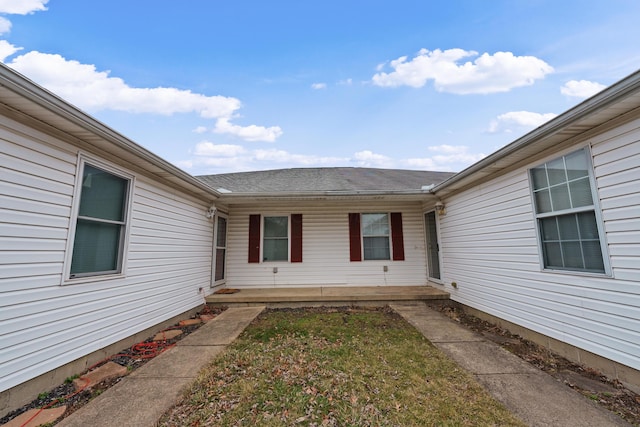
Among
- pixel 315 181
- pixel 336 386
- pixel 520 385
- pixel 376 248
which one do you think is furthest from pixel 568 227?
pixel 315 181

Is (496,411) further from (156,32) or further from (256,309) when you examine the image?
(156,32)

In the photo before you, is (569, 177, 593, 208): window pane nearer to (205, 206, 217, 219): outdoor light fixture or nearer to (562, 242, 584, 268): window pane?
(562, 242, 584, 268): window pane

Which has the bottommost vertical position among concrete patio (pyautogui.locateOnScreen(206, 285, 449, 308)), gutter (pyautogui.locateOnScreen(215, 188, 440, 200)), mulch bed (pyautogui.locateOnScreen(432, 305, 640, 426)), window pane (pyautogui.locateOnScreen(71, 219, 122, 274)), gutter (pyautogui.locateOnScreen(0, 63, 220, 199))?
mulch bed (pyautogui.locateOnScreen(432, 305, 640, 426))

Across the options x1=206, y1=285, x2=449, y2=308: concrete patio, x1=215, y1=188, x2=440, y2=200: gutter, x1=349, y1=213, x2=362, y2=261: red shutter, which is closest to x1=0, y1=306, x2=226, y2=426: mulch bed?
x1=206, y1=285, x2=449, y2=308: concrete patio

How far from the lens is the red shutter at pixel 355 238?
6.60 meters

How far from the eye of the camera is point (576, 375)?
2.59 metres

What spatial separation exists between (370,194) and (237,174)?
5198mm

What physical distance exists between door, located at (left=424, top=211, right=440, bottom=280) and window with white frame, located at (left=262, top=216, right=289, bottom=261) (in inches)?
152

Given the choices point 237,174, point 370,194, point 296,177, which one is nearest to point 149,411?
point 370,194

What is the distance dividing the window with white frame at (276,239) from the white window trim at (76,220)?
3514mm

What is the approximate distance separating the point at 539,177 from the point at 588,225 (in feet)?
2.89

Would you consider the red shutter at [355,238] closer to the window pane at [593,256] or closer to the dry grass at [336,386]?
the dry grass at [336,386]

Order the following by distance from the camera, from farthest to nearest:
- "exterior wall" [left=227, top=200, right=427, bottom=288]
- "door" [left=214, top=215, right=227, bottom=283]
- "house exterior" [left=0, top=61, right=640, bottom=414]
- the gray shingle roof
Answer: "exterior wall" [left=227, top=200, right=427, bottom=288]
the gray shingle roof
"door" [left=214, top=215, right=227, bottom=283]
"house exterior" [left=0, top=61, right=640, bottom=414]

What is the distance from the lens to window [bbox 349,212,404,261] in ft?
21.7
